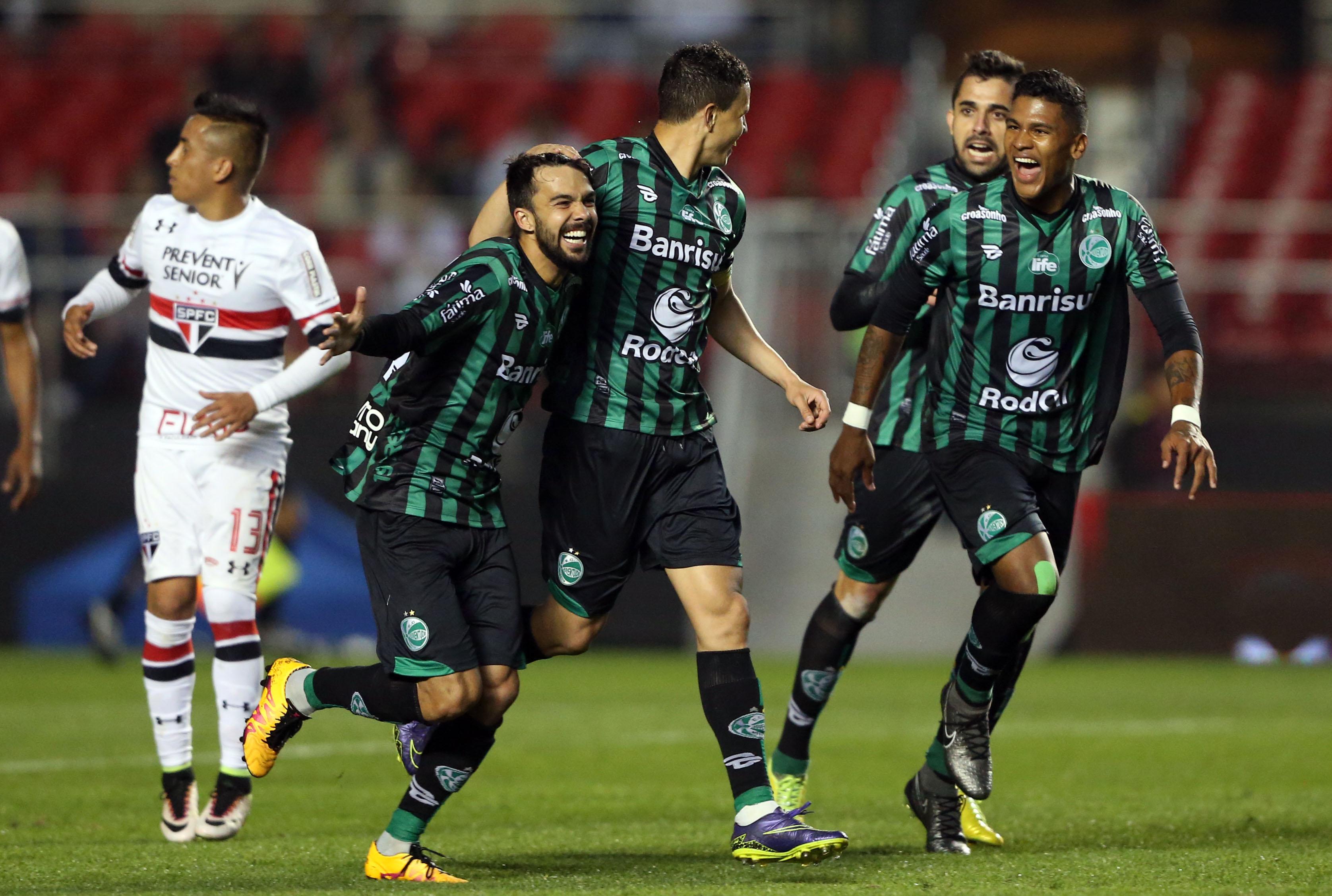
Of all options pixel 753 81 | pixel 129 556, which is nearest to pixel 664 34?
pixel 753 81

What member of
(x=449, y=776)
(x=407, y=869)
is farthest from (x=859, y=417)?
(x=407, y=869)

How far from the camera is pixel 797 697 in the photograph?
6.40 meters

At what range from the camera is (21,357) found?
6785 mm

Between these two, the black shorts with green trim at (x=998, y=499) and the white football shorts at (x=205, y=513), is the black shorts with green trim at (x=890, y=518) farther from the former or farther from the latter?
the white football shorts at (x=205, y=513)

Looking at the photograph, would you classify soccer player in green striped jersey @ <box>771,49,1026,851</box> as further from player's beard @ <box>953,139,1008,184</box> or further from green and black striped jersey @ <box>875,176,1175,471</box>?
green and black striped jersey @ <box>875,176,1175,471</box>

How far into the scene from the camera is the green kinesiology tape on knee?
5355mm

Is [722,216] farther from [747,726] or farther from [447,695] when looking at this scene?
[447,695]

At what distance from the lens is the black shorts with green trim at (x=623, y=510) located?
537cm

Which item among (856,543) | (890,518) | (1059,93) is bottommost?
(856,543)

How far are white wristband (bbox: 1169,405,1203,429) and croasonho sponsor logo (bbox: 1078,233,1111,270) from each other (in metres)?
0.53

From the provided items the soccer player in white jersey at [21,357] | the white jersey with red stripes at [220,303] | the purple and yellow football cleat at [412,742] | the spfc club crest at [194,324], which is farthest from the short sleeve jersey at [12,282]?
the purple and yellow football cleat at [412,742]

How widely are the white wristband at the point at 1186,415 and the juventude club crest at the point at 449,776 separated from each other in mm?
2358

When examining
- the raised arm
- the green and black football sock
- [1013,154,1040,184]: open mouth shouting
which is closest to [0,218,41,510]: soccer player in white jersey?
the raised arm

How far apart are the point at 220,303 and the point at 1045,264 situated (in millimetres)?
2860
